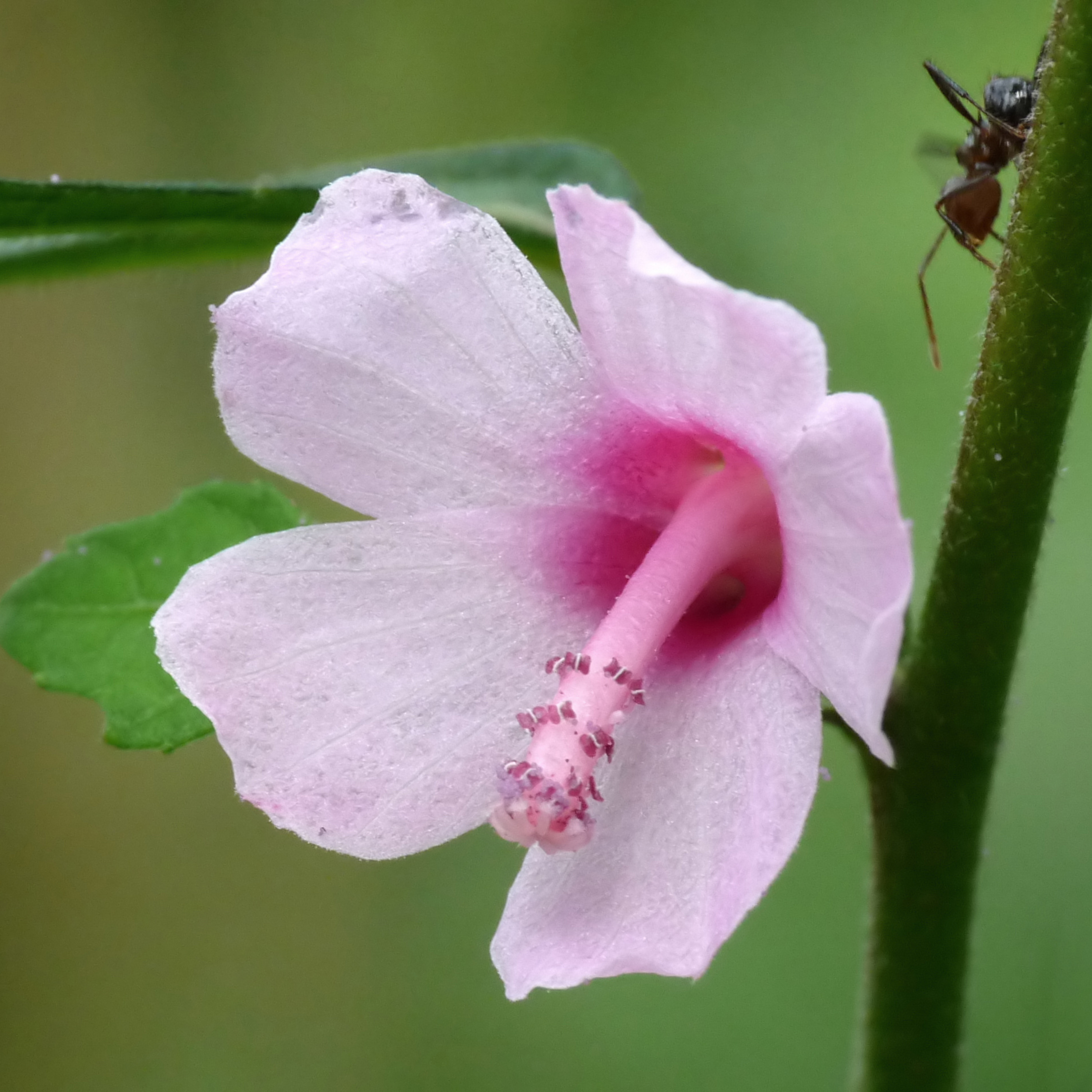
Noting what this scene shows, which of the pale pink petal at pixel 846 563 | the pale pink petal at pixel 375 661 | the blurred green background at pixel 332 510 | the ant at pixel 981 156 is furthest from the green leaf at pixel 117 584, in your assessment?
the blurred green background at pixel 332 510

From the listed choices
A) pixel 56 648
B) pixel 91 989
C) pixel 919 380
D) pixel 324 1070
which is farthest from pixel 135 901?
pixel 56 648

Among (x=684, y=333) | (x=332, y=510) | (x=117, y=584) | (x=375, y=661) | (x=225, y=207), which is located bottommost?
(x=332, y=510)

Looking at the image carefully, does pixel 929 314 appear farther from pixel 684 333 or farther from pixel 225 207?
pixel 225 207

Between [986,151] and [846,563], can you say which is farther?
[986,151]

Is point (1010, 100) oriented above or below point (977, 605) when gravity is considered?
above

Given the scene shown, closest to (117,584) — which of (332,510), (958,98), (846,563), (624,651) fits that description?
(624,651)

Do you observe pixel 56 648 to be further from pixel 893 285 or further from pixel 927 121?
pixel 927 121
